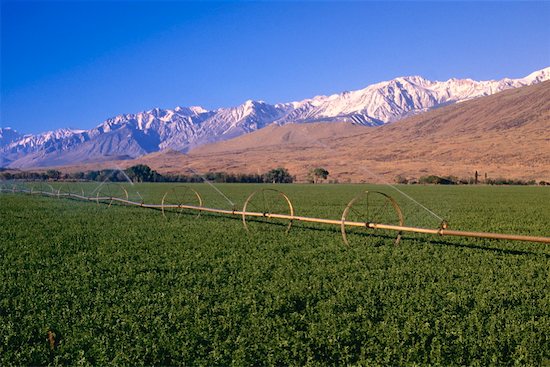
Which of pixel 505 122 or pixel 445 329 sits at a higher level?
pixel 505 122

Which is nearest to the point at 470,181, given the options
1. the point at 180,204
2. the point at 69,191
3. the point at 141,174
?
the point at 69,191

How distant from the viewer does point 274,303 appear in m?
6.60

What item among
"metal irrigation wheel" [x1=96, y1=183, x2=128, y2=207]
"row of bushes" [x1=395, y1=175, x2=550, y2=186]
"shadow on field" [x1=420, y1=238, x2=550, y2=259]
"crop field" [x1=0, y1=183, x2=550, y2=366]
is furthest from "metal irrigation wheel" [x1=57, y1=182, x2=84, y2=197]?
"row of bushes" [x1=395, y1=175, x2=550, y2=186]

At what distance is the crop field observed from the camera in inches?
198

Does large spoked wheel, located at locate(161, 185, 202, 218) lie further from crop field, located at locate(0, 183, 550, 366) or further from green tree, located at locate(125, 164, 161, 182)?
green tree, located at locate(125, 164, 161, 182)

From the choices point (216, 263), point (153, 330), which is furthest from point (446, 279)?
point (153, 330)

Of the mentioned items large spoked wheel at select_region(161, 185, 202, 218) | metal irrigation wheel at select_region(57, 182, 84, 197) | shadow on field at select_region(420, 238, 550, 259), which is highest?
metal irrigation wheel at select_region(57, 182, 84, 197)

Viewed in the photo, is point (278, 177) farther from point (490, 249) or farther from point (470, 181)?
point (490, 249)

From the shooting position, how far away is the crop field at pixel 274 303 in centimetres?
503

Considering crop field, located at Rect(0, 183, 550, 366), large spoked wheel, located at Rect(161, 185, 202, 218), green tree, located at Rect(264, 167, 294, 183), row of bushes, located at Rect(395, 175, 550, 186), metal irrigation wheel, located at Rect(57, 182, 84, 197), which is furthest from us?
green tree, located at Rect(264, 167, 294, 183)

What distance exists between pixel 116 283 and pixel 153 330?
2.59m

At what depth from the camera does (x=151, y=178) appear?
332 feet

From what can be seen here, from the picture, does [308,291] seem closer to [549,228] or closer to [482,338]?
[482,338]

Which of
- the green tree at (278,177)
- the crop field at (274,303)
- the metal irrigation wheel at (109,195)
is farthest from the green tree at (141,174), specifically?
the crop field at (274,303)
